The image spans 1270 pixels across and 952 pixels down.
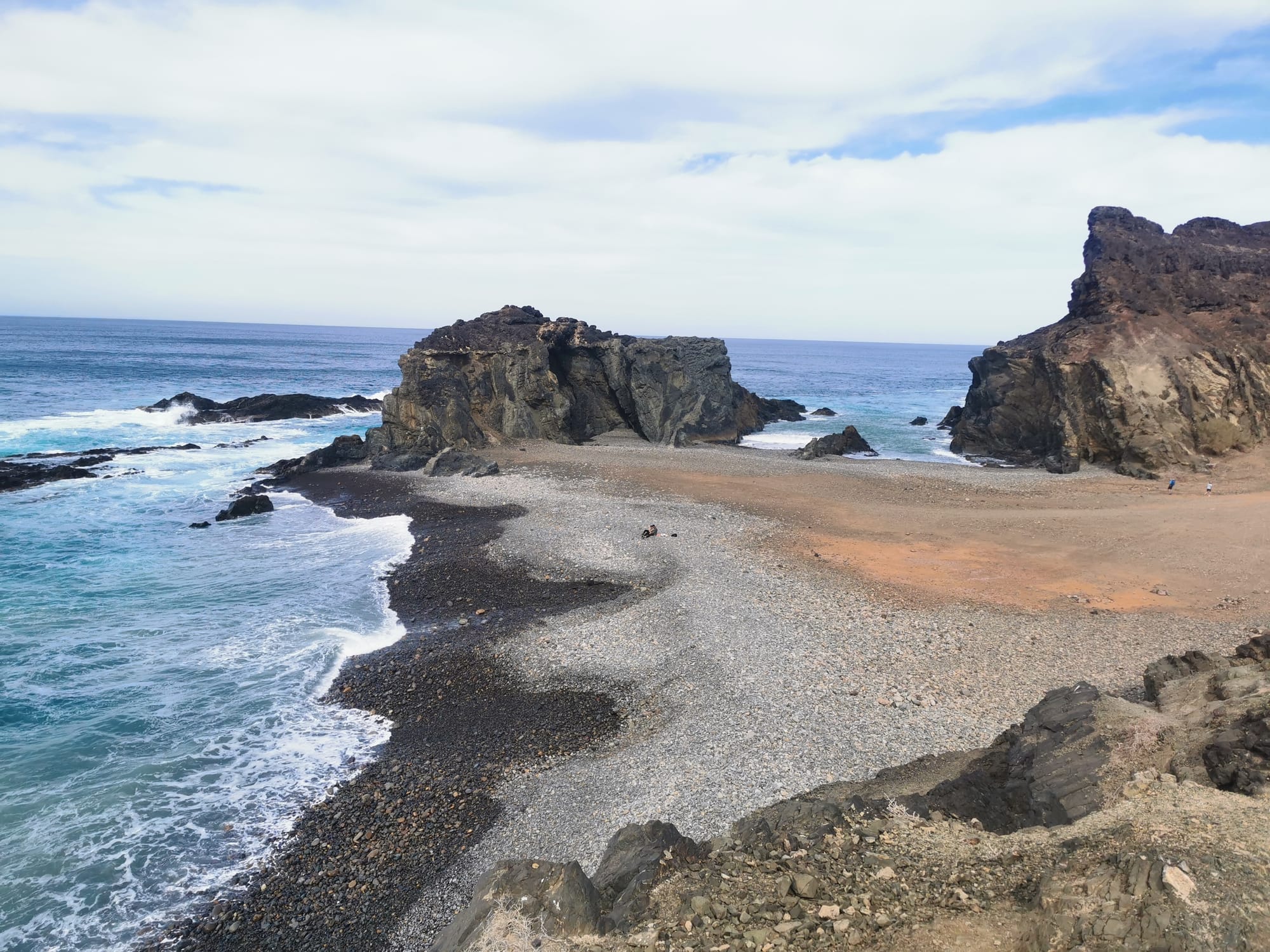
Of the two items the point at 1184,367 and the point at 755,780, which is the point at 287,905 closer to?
the point at 755,780

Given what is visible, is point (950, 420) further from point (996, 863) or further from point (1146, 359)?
point (996, 863)

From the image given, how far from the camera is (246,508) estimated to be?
28281 mm

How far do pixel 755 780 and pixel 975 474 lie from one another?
91.3 feet

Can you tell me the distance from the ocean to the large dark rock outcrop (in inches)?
520

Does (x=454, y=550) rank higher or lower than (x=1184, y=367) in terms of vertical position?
lower

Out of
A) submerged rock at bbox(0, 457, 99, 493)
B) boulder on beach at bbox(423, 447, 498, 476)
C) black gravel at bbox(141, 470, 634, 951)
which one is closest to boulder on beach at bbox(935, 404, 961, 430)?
boulder on beach at bbox(423, 447, 498, 476)

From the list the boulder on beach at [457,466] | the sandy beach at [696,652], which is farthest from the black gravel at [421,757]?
the boulder on beach at [457,466]

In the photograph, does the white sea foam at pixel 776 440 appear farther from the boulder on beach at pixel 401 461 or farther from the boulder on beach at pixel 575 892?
the boulder on beach at pixel 575 892

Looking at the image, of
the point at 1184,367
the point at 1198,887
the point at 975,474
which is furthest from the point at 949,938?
the point at 1184,367

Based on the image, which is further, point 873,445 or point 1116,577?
point 873,445

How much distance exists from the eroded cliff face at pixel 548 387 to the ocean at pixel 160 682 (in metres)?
8.78

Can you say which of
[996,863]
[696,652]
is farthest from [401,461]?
[996,863]

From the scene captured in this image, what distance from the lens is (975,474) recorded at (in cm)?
3447

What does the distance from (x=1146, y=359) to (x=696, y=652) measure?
1172 inches
